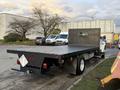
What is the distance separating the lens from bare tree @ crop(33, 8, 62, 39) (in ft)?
147

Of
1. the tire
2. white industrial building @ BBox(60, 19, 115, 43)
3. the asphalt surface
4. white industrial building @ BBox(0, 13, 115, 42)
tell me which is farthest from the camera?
white industrial building @ BBox(0, 13, 115, 42)

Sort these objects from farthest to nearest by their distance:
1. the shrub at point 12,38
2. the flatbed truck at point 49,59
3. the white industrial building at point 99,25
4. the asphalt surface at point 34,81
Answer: the white industrial building at point 99,25 → the shrub at point 12,38 → the flatbed truck at point 49,59 → the asphalt surface at point 34,81

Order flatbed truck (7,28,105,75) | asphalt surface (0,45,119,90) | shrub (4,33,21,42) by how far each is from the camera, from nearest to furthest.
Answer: asphalt surface (0,45,119,90) → flatbed truck (7,28,105,75) → shrub (4,33,21,42)

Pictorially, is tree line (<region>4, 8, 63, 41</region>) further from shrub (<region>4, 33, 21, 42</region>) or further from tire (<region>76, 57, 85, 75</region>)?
tire (<region>76, 57, 85, 75</region>)

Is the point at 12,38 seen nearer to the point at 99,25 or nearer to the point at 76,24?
the point at 76,24

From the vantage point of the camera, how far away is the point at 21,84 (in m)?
7.37

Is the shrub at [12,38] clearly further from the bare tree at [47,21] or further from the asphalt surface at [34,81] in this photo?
the asphalt surface at [34,81]

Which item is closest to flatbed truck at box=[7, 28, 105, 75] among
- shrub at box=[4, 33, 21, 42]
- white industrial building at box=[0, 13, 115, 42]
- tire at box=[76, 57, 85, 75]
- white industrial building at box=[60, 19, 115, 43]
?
tire at box=[76, 57, 85, 75]

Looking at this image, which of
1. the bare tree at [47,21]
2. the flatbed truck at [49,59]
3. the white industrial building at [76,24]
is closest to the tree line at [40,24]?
the bare tree at [47,21]

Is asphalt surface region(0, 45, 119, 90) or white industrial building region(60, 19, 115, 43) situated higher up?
white industrial building region(60, 19, 115, 43)

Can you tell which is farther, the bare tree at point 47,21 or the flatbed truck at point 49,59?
the bare tree at point 47,21

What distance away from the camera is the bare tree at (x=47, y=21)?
44906 mm

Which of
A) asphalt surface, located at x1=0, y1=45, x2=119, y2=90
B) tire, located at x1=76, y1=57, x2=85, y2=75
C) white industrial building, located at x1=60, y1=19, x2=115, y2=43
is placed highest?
white industrial building, located at x1=60, y1=19, x2=115, y2=43

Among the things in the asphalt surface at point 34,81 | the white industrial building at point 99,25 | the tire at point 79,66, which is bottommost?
the asphalt surface at point 34,81
